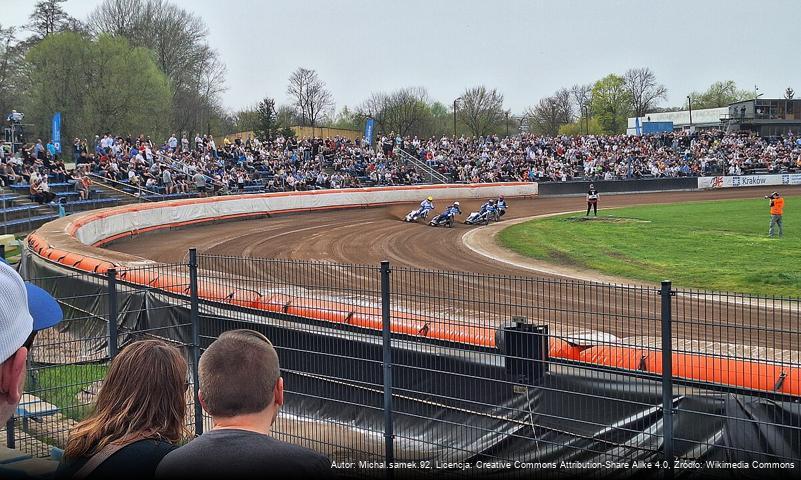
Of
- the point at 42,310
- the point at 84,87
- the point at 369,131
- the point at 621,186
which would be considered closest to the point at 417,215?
the point at 621,186

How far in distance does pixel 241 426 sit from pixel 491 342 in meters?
4.85

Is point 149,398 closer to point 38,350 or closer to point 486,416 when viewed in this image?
point 486,416

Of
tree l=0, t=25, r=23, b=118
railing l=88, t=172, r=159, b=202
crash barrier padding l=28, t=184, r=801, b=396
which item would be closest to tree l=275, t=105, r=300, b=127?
tree l=0, t=25, r=23, b=118

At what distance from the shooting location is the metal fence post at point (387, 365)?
736 centimetres

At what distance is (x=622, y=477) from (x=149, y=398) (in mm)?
4377

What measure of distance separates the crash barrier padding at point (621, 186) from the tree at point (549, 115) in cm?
6964

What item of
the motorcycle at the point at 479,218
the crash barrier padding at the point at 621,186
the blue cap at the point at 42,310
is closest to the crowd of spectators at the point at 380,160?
the crash barrier padding at the point at 621,186

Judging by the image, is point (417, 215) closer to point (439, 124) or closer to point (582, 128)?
point (439, 124)

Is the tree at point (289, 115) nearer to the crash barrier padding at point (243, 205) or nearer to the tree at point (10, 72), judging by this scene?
the tree at point (10, 72)

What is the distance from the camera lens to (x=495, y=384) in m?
7.22

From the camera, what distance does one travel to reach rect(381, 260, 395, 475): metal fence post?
7363 mm

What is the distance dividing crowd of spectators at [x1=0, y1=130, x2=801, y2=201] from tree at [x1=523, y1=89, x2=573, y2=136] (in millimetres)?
53124

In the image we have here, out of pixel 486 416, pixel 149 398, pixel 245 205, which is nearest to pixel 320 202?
pixel 245 205

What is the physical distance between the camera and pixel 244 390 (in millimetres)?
3105
